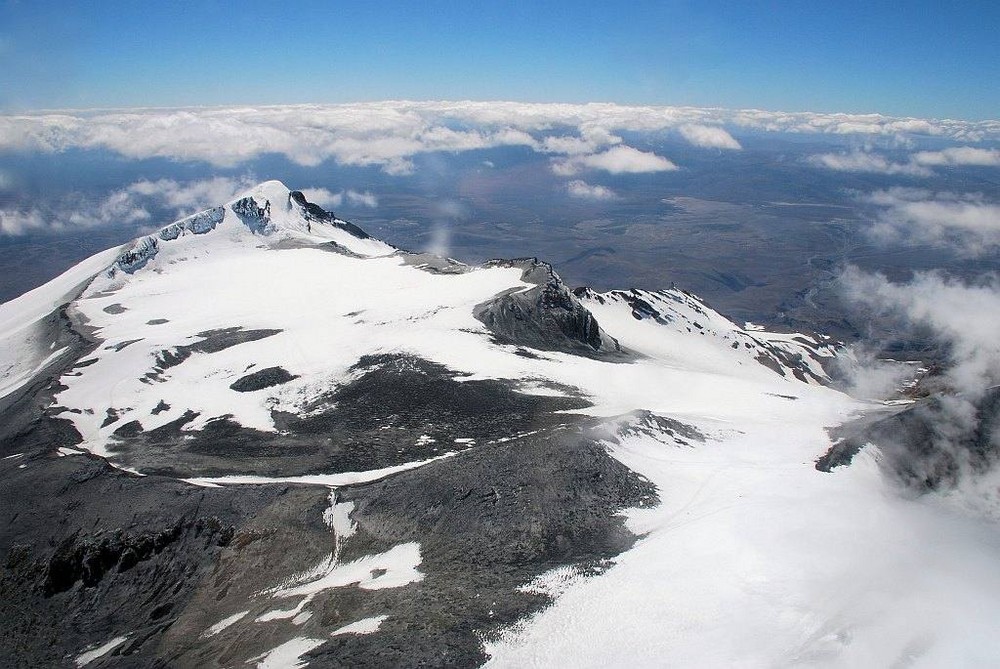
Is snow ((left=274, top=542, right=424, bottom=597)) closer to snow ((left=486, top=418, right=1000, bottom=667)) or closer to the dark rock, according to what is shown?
snow ((left=486, top=418, right=1000, bottom=667))

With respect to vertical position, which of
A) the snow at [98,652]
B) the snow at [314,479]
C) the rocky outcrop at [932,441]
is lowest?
the snow at [98,652]

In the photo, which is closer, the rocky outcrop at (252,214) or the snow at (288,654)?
the snow at (288,654)

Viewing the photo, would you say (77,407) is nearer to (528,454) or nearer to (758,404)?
(528,454)

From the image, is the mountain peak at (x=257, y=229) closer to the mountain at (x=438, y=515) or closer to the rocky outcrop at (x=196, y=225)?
the rocky outcrop at (x=196, y=225)

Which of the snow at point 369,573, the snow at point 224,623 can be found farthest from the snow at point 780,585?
the snow at point 224,623

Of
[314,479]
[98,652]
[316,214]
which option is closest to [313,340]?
[314,479]

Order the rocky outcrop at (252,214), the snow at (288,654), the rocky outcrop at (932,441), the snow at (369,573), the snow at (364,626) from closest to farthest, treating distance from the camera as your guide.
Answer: the snow at (288,654)
the snow at (364,626)
the snow at (369,573)
the rocky outcrop at (932,441)
the rocky outcrop at (252,214)
